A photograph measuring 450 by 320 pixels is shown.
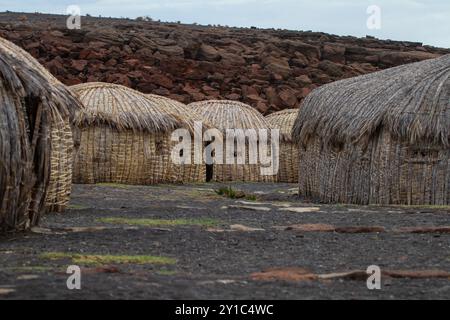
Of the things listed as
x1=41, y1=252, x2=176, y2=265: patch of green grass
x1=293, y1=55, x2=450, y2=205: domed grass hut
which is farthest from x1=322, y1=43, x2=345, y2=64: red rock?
x1=41, y1=252, x2=176, y2=265: patch of green grass

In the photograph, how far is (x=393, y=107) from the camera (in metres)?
16.6

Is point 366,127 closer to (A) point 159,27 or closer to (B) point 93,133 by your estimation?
(B) point 93,133

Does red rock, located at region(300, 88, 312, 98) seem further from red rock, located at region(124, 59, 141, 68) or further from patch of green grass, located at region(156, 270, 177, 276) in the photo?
patch of green grass, located at region(156, 270, 177, 276)

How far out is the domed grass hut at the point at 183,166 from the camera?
2433 centimetres

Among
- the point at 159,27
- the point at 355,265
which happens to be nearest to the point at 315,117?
the point at 355,265

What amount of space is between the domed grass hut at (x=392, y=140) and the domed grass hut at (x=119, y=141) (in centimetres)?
559

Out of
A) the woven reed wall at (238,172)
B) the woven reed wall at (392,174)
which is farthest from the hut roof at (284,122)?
the woven reed wall at (392,174)

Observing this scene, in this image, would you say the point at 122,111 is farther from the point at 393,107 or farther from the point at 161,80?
the point at 161,80

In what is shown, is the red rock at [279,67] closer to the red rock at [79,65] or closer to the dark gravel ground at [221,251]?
the red rock at [79,65]

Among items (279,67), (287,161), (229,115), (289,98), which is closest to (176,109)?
(229,115)

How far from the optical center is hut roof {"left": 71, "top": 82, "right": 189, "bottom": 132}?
22.3 meters

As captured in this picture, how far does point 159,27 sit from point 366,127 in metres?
35.5

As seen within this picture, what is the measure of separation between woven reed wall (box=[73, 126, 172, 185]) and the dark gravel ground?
6443 mm

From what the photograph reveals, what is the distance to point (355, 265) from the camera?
8.91m
